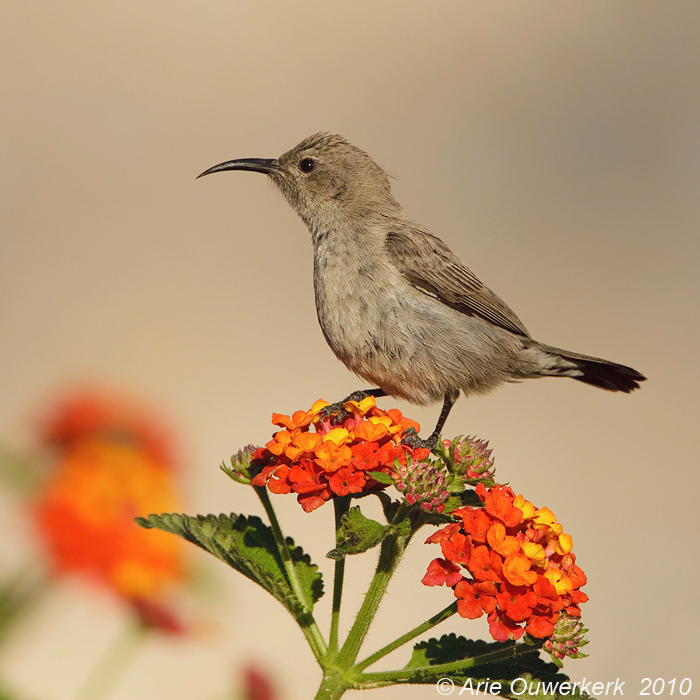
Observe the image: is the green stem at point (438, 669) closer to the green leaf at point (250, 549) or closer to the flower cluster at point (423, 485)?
the green leaf at point (250, 549)

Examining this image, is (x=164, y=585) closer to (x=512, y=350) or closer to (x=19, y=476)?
(x=19, y=476)

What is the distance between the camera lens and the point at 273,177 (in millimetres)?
4590

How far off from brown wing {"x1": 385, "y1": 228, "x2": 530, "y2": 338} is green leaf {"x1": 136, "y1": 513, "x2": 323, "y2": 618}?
6.79 ft

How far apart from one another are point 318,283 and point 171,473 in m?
1.44

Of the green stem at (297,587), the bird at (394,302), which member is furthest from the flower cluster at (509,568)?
the bird at (394,302)

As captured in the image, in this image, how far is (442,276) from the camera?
424 centimetres

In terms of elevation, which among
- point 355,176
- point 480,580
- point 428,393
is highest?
point 355,176

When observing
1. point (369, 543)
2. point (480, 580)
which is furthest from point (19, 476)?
point (480, 580)

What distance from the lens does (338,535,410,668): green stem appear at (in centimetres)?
192

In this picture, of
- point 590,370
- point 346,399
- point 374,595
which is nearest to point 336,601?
point 374,595

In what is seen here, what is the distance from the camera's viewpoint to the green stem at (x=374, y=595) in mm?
1921

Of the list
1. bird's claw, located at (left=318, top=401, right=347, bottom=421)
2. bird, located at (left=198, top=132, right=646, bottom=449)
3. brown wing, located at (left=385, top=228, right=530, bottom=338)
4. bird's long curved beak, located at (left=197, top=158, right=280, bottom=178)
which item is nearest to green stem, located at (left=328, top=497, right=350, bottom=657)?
bird's claw, located at (left=318, top=401, right=347, bottom=421)

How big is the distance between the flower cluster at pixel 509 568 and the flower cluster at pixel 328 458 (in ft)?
0.72

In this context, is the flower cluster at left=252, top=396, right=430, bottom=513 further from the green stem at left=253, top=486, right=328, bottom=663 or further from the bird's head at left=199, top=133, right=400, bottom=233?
the bird's head at left=199, top=133, right=400, bottom=233
